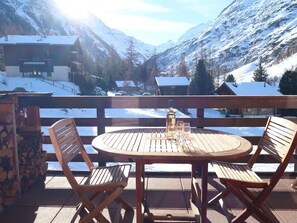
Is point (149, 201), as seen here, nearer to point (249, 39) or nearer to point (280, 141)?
point (280, 141)

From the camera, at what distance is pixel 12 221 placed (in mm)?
2664

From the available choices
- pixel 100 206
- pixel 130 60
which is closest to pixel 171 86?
pixel 130 60

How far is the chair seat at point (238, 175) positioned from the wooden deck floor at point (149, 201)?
1.50 feet

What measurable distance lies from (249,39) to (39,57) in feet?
452

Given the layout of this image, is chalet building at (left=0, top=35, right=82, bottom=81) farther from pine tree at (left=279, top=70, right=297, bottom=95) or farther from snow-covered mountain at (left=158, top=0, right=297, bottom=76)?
snow-covered mountain at (left=158, top=0, right=297, bottom=76)

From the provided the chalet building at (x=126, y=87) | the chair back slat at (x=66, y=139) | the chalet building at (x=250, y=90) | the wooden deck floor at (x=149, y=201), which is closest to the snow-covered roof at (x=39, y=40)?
the chalet building at (x=126, y=87)

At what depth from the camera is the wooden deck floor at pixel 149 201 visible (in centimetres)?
273

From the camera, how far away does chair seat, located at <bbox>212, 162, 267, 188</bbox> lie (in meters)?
2.29

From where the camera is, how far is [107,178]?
2.44m

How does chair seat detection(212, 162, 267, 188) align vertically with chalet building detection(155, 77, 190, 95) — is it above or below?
above

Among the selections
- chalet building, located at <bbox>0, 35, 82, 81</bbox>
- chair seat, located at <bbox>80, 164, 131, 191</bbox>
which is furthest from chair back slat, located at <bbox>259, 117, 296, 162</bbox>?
chalet building, located at <bbox>0, 35, 82, 81</bbox>

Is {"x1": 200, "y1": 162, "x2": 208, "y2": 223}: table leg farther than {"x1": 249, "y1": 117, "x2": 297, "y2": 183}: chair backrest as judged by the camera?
Yes

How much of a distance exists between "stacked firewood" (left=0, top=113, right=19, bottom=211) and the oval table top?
1.08 m

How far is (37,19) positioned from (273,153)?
11241 centimetres
